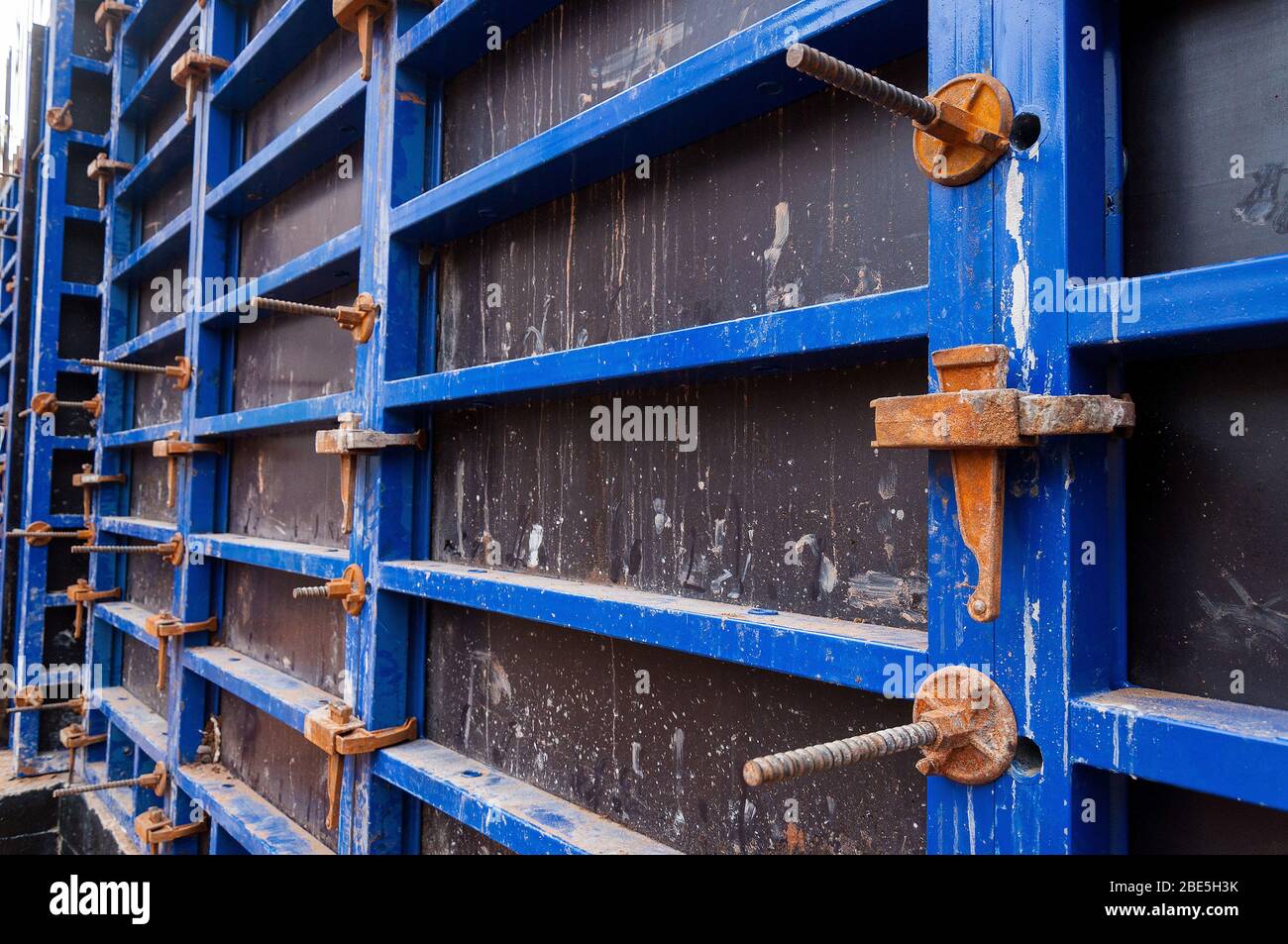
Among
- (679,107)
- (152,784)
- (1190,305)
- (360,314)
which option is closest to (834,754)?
(1190,305)

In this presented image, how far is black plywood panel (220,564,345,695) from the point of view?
269cm

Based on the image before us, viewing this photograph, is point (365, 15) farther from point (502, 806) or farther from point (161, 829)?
point (161, 829)

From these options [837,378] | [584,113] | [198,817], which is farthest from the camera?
[198,817]

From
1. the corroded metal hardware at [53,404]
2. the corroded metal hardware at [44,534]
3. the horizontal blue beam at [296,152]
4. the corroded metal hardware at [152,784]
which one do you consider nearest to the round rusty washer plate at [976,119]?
the horizontal blue beam at [296,152]

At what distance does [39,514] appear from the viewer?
204 inches

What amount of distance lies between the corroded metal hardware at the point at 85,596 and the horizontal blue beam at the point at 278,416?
6.35 feet

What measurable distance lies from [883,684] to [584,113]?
117cm

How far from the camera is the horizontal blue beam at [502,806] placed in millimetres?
1630

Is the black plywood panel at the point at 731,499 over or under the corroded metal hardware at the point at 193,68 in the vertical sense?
under

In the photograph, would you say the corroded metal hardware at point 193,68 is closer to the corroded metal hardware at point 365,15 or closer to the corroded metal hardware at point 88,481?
the corroded metal hardware at point 365,15

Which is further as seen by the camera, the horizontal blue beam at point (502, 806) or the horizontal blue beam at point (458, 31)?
the horizontal blue beam at point (458, 31)

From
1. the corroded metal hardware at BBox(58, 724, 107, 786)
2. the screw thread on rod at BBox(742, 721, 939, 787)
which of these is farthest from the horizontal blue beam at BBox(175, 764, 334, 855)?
the screw thread on rod at BBox(742, 721, 939, 787)

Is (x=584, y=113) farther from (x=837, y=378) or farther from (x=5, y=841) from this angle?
(x=5, y=841)
